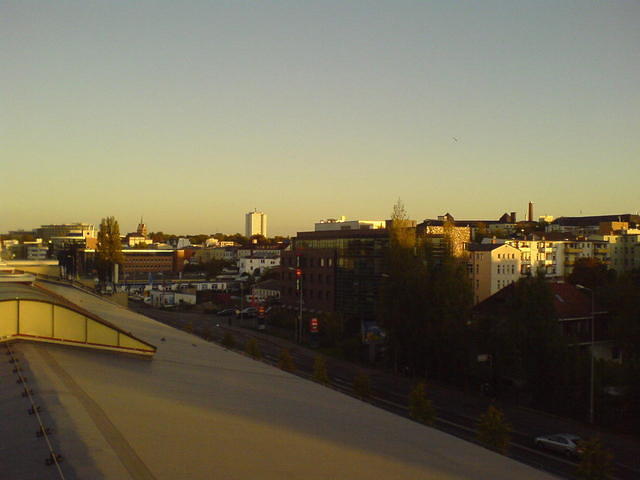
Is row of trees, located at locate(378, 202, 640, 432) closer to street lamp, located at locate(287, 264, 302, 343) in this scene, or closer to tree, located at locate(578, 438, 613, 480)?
tree, located at locate(578, 438, 613, 480)

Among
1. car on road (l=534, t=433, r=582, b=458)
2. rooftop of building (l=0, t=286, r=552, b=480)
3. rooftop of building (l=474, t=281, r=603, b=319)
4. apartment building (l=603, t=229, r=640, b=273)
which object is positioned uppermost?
apartment building (l=603, t=229, r=640, b=273)

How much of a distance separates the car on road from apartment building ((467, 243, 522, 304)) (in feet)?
125

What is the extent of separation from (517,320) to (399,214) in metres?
14.8

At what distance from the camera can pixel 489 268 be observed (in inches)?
2317

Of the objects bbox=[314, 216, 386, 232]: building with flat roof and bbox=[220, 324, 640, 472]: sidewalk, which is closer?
bbox=[220, 324, 640, 472]: sidewalk

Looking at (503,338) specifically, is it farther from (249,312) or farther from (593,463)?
(249,312)

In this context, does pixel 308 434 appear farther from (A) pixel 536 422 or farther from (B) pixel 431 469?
(A) pixel 536 422

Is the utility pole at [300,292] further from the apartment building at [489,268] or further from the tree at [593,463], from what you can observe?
the tree at [593,463]

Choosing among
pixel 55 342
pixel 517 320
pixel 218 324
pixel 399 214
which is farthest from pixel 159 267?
pixel 55 342

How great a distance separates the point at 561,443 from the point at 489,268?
128 feet

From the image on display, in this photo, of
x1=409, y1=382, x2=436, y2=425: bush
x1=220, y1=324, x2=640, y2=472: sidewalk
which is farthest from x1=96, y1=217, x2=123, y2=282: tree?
x1=409, y1=382, x2=436, y2=425: bush

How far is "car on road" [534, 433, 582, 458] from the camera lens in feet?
67.7

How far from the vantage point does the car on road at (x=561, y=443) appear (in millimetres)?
20625

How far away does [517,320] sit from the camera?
89.2 ft
